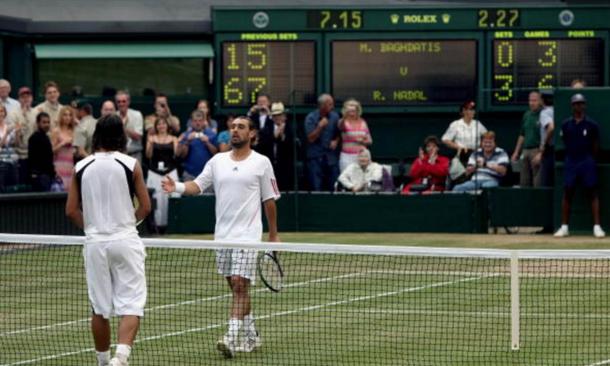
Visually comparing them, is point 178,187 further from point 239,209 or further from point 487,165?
point 487,165

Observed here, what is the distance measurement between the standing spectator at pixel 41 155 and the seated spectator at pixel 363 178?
4.19 m

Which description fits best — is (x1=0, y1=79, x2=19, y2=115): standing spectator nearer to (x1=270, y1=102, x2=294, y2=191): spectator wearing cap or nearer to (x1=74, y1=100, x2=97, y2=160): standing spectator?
(x1=74, y1=100, x2=97, y2=160): standing spectator

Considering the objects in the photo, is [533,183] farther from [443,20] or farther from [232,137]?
[232,137]

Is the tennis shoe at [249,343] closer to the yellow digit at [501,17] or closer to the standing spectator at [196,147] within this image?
the standing spectator at [196,147]

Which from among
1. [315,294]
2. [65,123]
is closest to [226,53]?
[65,123]

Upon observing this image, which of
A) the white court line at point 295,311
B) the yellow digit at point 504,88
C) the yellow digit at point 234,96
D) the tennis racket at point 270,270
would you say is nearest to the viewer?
→ the white court line at point 295,311

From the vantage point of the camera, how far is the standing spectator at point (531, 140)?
2342 cm

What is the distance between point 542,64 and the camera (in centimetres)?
2553

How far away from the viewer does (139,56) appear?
26.8m

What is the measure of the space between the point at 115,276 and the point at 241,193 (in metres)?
1.95

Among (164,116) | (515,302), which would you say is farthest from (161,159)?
(515,302)

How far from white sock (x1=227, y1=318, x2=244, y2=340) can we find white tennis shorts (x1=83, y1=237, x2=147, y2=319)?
1.47m

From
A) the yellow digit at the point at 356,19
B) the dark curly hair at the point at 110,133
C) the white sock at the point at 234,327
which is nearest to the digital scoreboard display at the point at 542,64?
the yellow digit at the point at 356,19

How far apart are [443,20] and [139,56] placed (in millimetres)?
5034
